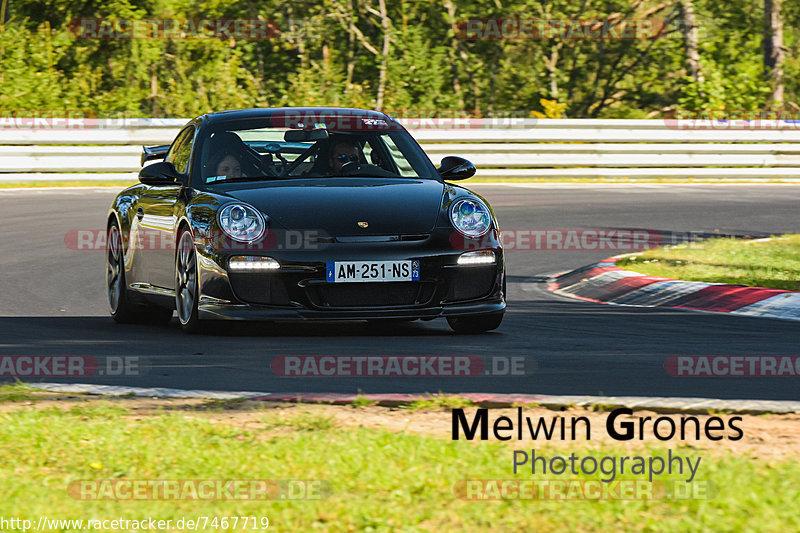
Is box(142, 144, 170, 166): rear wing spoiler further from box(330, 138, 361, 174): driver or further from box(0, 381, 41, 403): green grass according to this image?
box(0, 381, 41, 403): green grass

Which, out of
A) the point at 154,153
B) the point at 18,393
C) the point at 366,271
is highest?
the point at 154,153

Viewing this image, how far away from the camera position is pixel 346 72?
2844cm

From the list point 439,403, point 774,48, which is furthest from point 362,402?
point 774,48

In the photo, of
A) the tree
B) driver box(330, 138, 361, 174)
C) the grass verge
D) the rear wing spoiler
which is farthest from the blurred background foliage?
the grass verge

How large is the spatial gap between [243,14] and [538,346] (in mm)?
23654

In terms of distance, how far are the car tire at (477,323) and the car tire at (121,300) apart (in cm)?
201

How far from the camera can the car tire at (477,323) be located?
26.7 feet

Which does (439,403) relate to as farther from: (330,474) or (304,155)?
(304,155)

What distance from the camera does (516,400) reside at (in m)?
5.55

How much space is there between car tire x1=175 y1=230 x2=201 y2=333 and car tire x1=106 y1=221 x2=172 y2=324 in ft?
2.41

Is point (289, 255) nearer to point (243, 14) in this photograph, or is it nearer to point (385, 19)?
point (385, 19)

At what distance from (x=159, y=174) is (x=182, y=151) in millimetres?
672

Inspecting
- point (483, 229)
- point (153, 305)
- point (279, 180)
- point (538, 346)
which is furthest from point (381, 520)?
point (153, 305)

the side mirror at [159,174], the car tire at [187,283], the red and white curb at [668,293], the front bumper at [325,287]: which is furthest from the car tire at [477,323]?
the red and white curb at [668,293]
